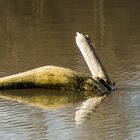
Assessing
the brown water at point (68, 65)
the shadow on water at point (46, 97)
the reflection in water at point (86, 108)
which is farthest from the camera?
the shadow on water at point (46, 97)

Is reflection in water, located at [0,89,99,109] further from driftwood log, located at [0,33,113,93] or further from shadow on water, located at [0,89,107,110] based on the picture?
driftwood log, located at [0,33,113,93]

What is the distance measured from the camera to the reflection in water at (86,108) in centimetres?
1345

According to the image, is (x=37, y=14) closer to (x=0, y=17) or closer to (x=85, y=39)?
(x=0, y=17)

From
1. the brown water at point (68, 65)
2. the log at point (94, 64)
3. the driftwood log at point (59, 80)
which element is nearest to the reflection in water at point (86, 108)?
the brown water at point (68, 65)

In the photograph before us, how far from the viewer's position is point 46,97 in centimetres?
1569

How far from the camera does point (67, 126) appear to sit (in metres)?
12.8

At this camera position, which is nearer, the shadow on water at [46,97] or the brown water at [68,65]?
the brown water at [68,65]

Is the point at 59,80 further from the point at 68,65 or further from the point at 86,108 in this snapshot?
the point at 68,65

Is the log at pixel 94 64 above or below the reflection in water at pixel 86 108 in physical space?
above

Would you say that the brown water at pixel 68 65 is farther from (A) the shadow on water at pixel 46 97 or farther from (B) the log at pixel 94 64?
(B) the log at pixel 94 64

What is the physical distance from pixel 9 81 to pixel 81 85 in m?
1.76

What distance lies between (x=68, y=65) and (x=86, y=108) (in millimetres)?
5523

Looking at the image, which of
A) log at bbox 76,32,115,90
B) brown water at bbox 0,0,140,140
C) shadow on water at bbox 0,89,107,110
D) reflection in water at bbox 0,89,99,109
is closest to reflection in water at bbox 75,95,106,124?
brown water at bbox 0,0,140,140

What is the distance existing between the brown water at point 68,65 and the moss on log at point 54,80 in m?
0.19
